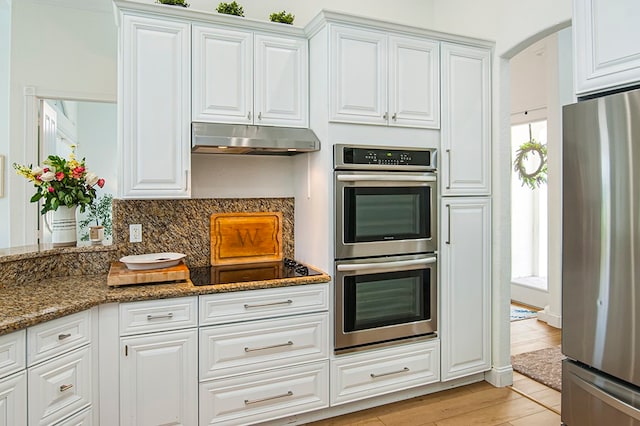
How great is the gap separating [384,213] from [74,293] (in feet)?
5.88

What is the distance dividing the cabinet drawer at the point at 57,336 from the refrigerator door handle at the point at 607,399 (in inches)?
88.5

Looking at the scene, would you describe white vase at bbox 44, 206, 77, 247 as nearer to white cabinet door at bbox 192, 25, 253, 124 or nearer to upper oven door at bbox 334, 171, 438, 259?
white cabinet door at bbox 192, 25, 253, 124

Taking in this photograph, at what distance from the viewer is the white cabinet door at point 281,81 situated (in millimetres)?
2689

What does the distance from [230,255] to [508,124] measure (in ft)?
7.25

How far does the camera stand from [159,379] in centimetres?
220

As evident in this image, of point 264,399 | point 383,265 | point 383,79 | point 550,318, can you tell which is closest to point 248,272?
point 264,399

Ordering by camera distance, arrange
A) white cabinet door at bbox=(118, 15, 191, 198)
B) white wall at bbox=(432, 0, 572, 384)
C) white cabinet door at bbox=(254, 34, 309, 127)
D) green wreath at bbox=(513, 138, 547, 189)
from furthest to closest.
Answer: green wreath at bbox=(513, 138, 547, 189), white wall at bbox=(432, 0, 572, 384), white cabinet door at bbox=(254, 34, 309, 127), white cabinet door at bbox=(118, 15, 191, 198)

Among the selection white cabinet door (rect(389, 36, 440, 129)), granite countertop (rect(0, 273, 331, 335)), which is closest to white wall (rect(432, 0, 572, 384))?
white cabinet door (rect(389, 36, 440, 129))

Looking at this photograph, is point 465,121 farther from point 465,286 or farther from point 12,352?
point 12,352

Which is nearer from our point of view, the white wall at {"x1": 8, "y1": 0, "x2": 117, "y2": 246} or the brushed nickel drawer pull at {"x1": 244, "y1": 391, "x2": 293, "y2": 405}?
the brushed nickel drawer pull at {"x1": 244, "y1": 391, "x2": 293, "y2": 405}

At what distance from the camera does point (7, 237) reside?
373cm

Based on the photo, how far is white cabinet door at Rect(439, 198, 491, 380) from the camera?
2924 millimetres

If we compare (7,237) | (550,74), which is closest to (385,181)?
(550,74)

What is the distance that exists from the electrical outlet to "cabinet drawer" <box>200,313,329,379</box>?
34.0 inches
